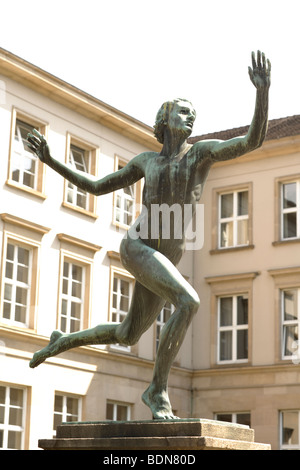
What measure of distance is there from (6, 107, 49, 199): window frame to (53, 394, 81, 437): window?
5.39 m

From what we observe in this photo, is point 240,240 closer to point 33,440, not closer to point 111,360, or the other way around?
point 111,360

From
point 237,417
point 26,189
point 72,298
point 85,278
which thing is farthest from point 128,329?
point 237,417

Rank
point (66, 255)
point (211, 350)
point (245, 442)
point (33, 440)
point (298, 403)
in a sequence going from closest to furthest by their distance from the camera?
point (245, 442)
point (33, 440)
point (66, 255)
point (298, 403)
point (211, 350)

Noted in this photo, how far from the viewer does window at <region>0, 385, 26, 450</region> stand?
2547 cm

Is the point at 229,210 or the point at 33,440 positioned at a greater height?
the point at 229,210

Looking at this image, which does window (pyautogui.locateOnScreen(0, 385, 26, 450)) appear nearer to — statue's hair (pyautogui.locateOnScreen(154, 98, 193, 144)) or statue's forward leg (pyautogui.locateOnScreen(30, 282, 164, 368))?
statue's forward leg (pyautogui.locateOnScreen(30, 282, 164, 368))

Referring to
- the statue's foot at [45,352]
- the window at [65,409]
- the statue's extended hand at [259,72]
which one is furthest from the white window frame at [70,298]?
the statue's extended hand at [259,72]

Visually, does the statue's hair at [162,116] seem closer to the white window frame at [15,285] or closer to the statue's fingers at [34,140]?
the statue's fingers at [34,140]

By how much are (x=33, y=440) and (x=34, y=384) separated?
1.42 meters

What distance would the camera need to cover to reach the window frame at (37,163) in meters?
26.8

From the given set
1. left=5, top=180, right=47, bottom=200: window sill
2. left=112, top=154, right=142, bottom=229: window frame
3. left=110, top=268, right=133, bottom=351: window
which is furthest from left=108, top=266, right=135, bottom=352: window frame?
left=5, top=180, right=47, bottom=200: window sill

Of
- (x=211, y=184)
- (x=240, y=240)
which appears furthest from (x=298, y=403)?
(x=211, y=184)

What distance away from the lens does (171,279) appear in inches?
307

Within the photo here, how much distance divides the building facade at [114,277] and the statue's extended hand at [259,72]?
1899 centimetres
